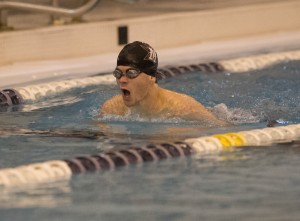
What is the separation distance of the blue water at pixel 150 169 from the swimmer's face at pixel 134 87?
148 mm

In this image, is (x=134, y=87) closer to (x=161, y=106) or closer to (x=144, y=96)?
(x=144, y=96)

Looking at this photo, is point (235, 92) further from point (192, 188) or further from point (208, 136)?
point (192, 188)

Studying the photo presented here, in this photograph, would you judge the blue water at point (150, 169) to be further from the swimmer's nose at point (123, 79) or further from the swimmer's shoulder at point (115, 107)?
the swimmer's nose at point (123, 79)

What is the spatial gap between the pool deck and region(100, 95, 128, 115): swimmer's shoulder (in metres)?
1.29

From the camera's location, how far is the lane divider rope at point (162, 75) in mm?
6223

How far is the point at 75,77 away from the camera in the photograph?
23.0 ft

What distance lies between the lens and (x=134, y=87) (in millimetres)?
5297

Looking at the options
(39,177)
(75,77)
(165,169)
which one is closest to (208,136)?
(165,169)

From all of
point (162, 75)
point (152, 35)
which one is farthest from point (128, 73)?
point (152, 35)

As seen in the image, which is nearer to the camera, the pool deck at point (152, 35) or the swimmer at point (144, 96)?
the swimmer at point (144, 96)

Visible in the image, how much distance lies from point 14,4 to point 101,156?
2.78 metres

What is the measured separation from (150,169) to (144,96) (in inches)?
40.5

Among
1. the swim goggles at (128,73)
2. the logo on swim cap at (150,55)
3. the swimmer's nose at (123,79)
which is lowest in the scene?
the swimmer's nose at (123,79)

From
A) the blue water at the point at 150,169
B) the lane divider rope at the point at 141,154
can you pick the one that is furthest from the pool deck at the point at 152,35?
the lane divider rope at the point at 141,154
